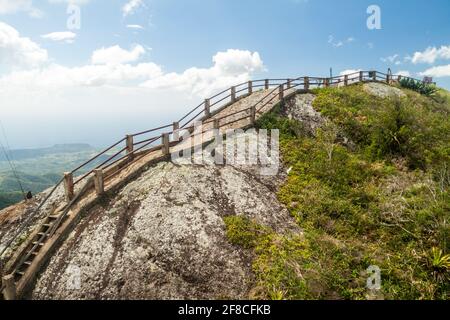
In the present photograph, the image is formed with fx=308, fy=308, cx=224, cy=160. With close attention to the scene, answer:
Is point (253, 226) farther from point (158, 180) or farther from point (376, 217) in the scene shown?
point (376, 217)

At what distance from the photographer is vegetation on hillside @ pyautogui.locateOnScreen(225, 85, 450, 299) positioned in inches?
414

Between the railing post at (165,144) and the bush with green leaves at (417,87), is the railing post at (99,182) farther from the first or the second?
the bush with green leaves at (417,87)

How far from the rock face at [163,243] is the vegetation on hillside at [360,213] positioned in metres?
0.75

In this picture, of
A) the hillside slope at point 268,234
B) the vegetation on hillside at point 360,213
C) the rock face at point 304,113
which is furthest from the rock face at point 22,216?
the rock face at point 304,113

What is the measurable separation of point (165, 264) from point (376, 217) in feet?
30.6

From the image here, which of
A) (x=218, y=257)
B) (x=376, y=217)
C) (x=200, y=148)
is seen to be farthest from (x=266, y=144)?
(x=218, y=257)

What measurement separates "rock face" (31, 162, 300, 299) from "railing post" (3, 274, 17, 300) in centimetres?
67

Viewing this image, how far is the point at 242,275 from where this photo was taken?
1047cm

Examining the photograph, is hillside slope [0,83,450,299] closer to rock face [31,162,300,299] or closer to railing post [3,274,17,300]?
rock face [31,162,300,299]

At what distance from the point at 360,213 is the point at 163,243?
878 cm

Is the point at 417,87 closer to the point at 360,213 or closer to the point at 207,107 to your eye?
the point at 207,107

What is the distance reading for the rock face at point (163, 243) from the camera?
1007 cm

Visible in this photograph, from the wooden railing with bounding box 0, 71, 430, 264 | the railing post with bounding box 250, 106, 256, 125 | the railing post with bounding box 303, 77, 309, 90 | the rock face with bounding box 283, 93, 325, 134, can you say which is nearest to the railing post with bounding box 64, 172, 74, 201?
the wooden railing with bounding box 0, 71, 430, 264
